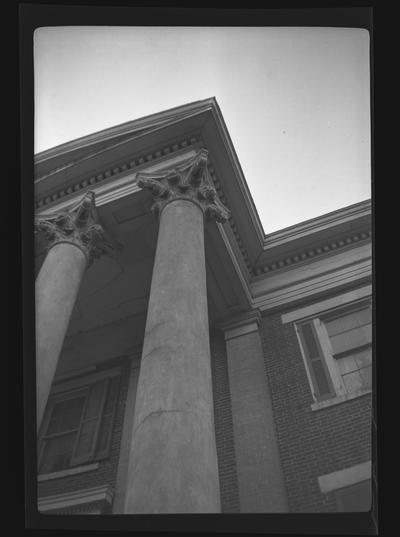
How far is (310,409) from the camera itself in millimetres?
10141

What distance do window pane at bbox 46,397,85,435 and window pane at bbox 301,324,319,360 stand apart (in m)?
5.74

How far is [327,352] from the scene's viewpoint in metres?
11.2

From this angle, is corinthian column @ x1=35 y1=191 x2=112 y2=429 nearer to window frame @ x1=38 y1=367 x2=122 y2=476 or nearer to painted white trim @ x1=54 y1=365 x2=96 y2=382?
window frame @ x1=38 y1=367 x2=122 y2=476

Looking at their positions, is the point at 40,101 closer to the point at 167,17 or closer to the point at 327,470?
the point at 167,17

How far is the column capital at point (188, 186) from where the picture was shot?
9125 mm

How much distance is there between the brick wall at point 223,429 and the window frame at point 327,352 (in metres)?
1.72

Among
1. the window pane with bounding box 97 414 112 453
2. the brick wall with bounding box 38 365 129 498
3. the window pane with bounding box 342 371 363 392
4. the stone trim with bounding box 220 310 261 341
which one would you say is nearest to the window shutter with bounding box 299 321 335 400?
the window pane with bounding box 342 371 363 392

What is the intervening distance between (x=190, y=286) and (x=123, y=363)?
23.9 feet

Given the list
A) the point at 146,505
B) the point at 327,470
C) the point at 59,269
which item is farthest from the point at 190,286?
the point at 327,470

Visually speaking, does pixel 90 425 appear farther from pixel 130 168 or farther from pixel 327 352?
pixel 130 168

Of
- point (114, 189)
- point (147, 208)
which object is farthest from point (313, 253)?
point (114, 189)

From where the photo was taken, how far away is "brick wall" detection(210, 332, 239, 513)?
949 centimetres

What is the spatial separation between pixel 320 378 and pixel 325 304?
6.38ft

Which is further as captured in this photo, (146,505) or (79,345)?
(79,345)
